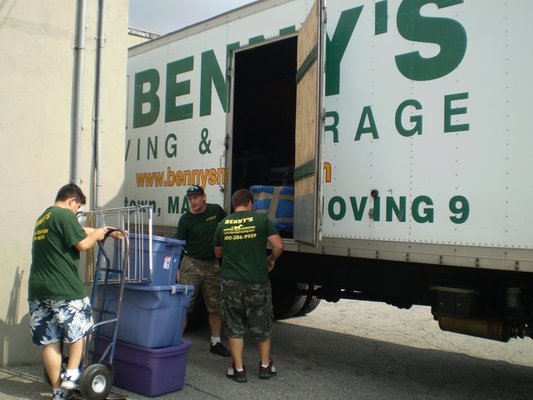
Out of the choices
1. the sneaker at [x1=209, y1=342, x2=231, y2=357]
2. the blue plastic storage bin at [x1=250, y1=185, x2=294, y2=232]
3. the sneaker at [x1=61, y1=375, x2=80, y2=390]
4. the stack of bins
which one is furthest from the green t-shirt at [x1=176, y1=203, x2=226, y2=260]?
the sneaker at [x1=61, y1=375, x2=80, y2=390]

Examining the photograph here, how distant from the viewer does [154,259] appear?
4.44 m

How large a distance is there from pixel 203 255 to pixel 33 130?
78.2 inches

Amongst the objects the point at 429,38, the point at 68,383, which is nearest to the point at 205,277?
the point at 68,383

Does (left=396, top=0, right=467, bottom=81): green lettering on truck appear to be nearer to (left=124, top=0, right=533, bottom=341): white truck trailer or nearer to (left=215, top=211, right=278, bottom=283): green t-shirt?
(left=124, top=0, right=533, bottom=341): white truck trailer

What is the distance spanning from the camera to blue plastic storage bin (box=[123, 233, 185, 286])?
174 inches

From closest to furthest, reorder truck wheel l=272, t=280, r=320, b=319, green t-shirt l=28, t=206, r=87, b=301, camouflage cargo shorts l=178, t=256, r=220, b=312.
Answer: green t-shirt l=28, t=206, r=87, b=301
camouflage cargo shorts l=178, t=256, r=220, b=312
truck wheel l=272, t=280, r=320, b=319

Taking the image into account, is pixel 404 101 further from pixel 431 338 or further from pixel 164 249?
pixel 431 338

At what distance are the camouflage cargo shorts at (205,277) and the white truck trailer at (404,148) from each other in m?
0.64

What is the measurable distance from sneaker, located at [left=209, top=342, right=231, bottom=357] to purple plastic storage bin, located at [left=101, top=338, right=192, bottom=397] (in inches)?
47.4

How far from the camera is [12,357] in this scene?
494cm

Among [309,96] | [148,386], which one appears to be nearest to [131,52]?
[309,96]

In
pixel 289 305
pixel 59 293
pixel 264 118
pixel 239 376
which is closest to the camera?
pixel 59 293

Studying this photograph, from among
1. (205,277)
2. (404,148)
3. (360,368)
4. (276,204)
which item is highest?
(404,148)

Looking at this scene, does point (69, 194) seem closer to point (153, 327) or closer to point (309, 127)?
point (153, 327)
